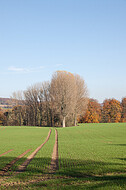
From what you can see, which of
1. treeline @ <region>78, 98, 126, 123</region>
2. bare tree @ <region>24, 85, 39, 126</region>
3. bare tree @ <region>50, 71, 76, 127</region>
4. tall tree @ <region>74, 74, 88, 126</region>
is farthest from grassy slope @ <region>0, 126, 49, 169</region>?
treeline @ <region>78, 98, 126, 123</region>

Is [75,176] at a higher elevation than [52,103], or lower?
lower

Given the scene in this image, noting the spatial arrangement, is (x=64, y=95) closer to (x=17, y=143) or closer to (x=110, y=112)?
(x=110, y=112)

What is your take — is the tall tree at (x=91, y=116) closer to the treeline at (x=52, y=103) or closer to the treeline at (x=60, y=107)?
the treeline at (x=60, y=107)

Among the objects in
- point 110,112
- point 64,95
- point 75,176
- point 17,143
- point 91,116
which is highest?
point 64,95

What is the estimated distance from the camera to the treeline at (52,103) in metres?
72.4

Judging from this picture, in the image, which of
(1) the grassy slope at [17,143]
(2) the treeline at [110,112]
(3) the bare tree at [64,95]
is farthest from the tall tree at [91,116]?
(1) the grassy slope at [17,143]

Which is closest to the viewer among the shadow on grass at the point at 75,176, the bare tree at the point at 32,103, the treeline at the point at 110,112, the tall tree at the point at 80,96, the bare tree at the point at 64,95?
the shadow on grass at the point at 75,176

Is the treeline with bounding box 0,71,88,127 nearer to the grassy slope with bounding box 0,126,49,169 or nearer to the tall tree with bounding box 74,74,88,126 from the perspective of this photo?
the tall tree with bounding box 74,74,88,126

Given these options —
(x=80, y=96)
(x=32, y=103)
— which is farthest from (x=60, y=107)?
(x=32, y=103)

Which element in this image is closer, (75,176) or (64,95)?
(75,176)

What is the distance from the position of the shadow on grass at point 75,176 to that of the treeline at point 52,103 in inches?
2234

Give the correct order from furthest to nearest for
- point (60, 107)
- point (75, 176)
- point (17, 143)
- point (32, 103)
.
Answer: point (32, 103) < point (60, 107) < point (17, 143) < point (75, 176)

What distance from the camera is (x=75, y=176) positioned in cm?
1188

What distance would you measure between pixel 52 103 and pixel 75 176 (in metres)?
64.7
